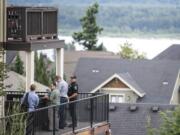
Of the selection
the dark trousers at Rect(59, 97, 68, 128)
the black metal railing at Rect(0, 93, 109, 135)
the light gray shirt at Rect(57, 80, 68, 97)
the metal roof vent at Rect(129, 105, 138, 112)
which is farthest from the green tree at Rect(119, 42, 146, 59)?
the light gray shirt at Rect(57, 80, 68, 97)

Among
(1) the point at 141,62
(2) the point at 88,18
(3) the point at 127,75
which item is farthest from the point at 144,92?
(2) the point at 88,18

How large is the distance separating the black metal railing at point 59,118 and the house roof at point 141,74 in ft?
145

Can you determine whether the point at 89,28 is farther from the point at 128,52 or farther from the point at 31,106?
the point at 31,106

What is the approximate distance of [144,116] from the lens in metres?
49.5

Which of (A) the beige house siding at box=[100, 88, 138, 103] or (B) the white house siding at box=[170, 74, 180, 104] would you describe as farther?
(B) the white house siding at box=[170, 74, 180, 104]

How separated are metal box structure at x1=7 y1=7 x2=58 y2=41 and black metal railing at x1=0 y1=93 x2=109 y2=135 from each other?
2.29 m

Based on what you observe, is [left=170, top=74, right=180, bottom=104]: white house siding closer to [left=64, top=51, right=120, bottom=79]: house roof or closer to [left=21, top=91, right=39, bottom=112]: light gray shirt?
[left=64, top=51, right=120, bottom=79]: house roof

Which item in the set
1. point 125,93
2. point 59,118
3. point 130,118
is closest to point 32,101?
point 59,118

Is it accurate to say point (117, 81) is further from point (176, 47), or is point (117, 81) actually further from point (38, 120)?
point (38, 120)

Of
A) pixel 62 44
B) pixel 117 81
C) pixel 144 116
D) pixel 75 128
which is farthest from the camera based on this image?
pixel 117 81

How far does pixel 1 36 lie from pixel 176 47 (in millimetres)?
72880

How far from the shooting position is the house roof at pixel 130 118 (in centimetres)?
4769

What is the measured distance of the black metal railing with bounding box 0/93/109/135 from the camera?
17.7 meters

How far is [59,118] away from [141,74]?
2092 inches
